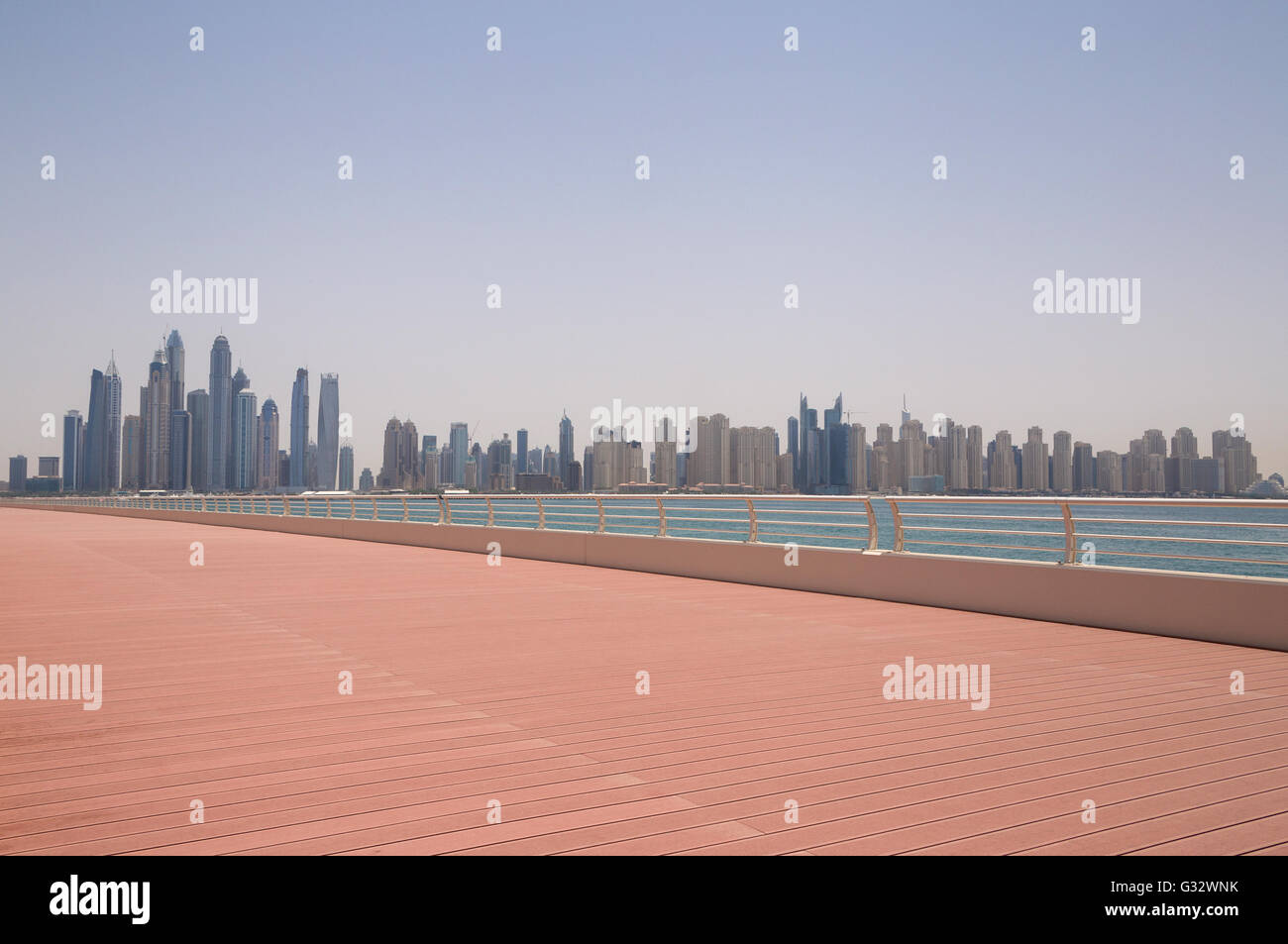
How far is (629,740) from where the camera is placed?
4.58 meters

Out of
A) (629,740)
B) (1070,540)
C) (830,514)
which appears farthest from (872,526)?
(830,514)

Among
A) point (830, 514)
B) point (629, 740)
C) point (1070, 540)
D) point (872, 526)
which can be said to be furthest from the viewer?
point (830, 514)

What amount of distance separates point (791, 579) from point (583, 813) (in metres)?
8.67

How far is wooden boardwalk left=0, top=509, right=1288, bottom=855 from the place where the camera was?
3.29m

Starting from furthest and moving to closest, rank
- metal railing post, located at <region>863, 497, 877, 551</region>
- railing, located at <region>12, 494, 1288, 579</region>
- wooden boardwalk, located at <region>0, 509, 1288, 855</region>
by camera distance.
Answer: metal railing post, located at <region>863, 497, 877, 551</region> < railing, located at <region>12, 494, 1288, 579</region> < wooden boardwalk, located at <region>0, 509, 1288, 855</region>

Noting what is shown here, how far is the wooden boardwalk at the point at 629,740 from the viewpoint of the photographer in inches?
130

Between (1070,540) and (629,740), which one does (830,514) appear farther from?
(629,740)

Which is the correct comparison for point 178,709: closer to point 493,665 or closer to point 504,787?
Result: point 493,665

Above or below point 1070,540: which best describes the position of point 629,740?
below

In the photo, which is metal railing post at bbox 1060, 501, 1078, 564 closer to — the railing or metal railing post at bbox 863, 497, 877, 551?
the railing

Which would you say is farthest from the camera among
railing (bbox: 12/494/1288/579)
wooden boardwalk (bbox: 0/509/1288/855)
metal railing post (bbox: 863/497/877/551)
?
metal railing post (bbox: 863/497/877/551)

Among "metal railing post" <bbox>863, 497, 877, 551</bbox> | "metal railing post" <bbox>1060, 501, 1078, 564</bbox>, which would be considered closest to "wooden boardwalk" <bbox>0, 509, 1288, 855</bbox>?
"metal railing post" <bbox>1060, 501, 1078, 564</bbox>
